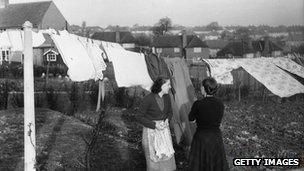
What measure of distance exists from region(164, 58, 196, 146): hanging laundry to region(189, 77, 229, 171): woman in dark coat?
2.58m

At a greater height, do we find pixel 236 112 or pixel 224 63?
pixel 224 63

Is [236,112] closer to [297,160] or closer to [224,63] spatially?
[224,63]

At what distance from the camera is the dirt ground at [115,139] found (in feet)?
23.8

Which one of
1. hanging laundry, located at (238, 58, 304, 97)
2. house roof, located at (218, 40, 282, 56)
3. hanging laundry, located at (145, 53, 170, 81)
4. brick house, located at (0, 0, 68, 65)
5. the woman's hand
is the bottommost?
the woman's hand

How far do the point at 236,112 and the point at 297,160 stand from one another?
27.1ft

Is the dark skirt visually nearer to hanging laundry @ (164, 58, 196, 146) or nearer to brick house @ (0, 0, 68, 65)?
hanging laundry @ (164, 58, 196, 146)

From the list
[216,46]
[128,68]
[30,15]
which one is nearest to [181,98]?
[128,68]

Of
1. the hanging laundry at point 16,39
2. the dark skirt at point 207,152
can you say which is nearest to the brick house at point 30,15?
the hanging laundry at point 16,39

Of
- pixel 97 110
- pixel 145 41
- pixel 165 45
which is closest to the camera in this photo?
pixel 97 110

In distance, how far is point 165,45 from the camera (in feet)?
231

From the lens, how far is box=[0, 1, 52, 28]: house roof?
45.8 meters

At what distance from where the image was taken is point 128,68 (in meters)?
7.29

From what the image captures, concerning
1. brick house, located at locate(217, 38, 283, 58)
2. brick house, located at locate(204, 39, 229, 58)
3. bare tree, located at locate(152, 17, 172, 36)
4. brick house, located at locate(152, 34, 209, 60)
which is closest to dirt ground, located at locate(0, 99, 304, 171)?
brick house, located at locate(217, 38, 283, 58)

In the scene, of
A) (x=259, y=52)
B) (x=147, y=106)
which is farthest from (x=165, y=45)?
(x=147, y=106)
